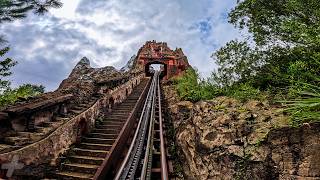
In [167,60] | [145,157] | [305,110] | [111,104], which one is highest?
[167,60]

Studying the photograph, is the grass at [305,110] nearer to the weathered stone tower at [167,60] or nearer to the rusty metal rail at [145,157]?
the rusty metal rail at [145,157]

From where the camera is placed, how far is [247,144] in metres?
6.38

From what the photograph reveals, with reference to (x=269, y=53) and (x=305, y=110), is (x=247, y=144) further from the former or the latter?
(x=269, y=53)

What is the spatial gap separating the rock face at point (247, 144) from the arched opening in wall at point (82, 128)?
3.90 metres

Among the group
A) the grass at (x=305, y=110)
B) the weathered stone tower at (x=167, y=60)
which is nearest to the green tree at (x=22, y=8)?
the grass at (x=305, y=110)

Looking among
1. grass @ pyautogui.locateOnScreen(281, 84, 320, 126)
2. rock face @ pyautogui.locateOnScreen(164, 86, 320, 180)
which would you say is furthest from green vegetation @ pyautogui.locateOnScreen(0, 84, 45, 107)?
grass @ pyautogui.locateOnScreen(281, 84, 320, 126)

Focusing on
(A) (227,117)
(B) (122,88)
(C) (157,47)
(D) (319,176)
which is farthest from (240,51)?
(C) (157,47)

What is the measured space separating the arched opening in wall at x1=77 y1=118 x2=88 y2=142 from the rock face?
3.90 metres

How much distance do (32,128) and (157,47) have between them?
4344cm

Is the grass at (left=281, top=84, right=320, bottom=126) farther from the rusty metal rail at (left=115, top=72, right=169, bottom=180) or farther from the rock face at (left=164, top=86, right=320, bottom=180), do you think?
the rusty metal rail at (left=115, top=72, right=169, bottom=180)

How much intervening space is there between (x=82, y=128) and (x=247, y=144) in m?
6.80

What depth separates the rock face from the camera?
5332 millimetres

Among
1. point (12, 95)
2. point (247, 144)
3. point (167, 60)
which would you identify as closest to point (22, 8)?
point (12, 95)

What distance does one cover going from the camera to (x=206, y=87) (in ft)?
35.3
